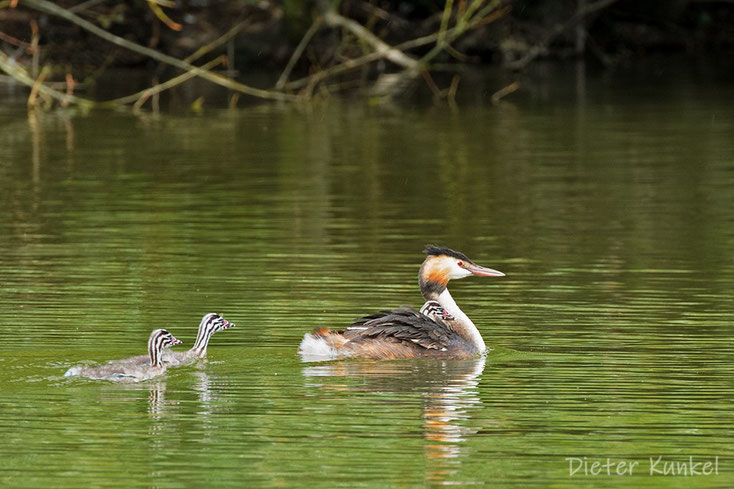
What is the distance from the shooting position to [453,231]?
1734 cm

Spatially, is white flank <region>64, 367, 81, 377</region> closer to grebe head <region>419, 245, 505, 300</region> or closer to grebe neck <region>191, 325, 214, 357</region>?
grebe neck <region>191, 325, 214, 357</region>

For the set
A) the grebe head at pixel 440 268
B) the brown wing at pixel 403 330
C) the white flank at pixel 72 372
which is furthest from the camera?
the grebe head at pixel 440 268

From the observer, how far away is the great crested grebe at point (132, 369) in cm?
970

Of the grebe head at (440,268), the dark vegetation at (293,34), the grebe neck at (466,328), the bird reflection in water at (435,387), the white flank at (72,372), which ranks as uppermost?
the dark vegetation at (293,34)

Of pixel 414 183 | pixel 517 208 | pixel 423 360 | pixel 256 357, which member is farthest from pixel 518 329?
pixel 414 183

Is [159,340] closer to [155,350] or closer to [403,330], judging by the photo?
[155,350]

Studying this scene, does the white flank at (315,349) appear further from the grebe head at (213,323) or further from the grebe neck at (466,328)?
the grebe neck at (466,328)

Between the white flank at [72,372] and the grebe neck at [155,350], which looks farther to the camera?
the grebe neck at [155,350]

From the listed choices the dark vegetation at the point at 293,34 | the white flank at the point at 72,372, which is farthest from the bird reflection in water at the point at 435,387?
the dark vegetation at the point at 293,34

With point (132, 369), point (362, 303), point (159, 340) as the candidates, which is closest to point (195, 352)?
point (159, 340)

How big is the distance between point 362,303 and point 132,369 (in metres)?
3.26

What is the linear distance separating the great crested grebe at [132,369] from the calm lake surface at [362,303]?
92mm

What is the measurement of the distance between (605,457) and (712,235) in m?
9.01

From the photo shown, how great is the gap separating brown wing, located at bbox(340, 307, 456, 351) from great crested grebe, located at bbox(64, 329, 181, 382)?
1.27 meters
